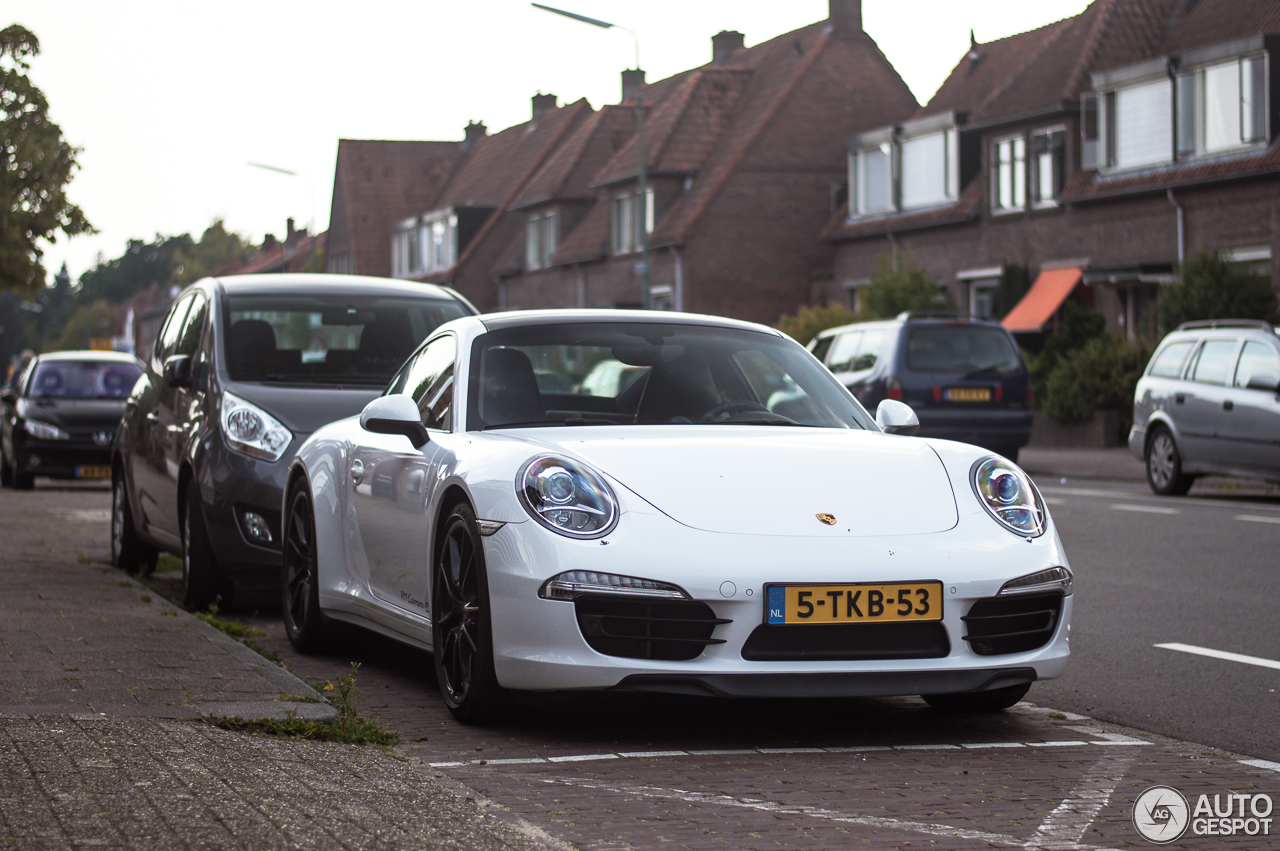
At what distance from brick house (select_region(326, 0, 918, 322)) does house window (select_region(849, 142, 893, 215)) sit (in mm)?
2844

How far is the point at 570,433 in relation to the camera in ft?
20.0

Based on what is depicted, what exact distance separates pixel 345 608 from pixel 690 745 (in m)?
2.18

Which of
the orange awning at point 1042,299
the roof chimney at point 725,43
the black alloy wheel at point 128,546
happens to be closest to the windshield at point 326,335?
the black alloy wheel at point 128,546

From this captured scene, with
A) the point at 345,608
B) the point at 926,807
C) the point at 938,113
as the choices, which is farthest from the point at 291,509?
the point at 938,113

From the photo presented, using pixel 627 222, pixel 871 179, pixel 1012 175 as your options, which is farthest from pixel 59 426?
pixel 627 222

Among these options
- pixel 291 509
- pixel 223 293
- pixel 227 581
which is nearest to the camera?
pixel 291 509

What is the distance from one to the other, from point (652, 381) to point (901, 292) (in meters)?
29.5

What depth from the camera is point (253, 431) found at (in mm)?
9000

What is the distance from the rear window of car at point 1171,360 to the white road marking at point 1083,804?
13887mm

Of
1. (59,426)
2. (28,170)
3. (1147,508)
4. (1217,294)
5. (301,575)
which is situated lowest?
(1147,508)

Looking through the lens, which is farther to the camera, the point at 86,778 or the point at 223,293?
the point at 223,293

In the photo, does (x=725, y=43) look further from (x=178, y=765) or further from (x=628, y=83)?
(x=178, y=765)

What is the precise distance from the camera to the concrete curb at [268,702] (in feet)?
18.1

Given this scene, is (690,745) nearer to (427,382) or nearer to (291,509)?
(427,382)
